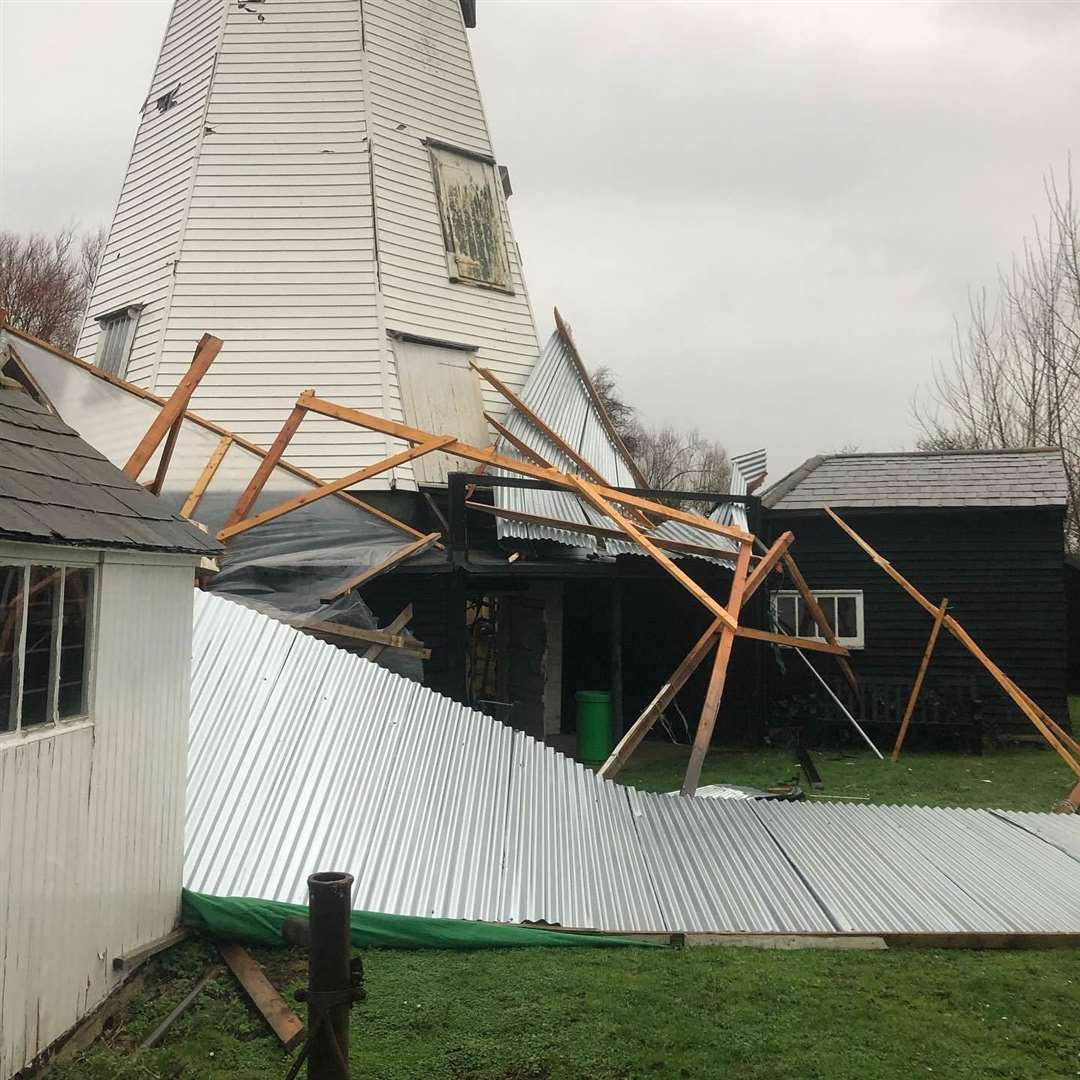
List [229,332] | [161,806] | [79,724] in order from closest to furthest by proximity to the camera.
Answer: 1. [79,724]
2. [161,806]
3. [229,332]

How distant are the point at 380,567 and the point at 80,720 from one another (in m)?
6.27

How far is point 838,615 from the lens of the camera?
1576 centimetres

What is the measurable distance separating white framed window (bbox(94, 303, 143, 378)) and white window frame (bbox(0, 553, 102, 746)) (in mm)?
11170

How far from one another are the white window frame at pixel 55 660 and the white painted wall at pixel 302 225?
878cm

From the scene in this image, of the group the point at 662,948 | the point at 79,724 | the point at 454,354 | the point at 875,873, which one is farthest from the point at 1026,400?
the point at 79,724

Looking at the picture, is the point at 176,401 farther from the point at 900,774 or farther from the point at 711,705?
the point at 900,774

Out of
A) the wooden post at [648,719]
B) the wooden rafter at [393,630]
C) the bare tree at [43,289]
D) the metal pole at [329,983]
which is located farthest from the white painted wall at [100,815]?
the bare tree at [43,289]

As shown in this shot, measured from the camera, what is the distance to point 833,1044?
457 cm

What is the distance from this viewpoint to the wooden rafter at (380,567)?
10344 millimetres

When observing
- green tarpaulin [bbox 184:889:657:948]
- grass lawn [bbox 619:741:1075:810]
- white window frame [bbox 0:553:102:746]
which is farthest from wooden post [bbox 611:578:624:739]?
white window frame [bbox 0:553:102:746]

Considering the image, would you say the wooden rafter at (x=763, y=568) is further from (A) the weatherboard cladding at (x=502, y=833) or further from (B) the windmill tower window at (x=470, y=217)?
(B) the windmill tower window at (x=470, y=217)

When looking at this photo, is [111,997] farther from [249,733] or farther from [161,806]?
[249,733]

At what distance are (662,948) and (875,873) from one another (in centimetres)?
203

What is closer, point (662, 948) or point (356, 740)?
point (662, 948)
